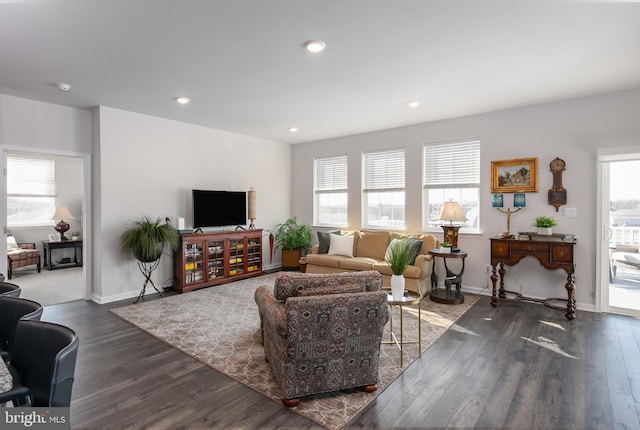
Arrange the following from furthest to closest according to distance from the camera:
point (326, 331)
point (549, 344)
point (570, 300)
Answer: point (570, 300) → point (549, 344) → point (326, 331)

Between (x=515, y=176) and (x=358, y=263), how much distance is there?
259 cm

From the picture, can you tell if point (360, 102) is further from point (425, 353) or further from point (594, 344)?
point (594, 344)

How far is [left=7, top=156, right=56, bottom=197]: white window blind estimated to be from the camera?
7039 mm

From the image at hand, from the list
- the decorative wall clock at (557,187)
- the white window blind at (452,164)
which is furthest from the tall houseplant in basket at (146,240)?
the decorative wall clock at (557,187)

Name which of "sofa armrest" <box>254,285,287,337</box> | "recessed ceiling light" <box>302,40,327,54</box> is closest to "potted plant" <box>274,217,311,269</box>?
"sofa armrest" <box>254,285,287,337</box>

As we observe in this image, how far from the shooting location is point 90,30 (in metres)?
2.67

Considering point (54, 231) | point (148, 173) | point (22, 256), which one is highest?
point (148, 173)

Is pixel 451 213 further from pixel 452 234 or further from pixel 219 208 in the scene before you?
pixel 219 208

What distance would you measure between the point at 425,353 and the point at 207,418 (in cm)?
195

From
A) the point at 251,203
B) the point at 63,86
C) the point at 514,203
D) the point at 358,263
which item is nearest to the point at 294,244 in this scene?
the point at 251,203

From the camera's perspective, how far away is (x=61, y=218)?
7.31 m

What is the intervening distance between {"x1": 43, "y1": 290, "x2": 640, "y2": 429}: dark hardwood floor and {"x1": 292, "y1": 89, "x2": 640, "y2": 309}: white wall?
1.09 meters

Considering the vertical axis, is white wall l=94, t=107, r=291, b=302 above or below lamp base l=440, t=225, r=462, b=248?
above

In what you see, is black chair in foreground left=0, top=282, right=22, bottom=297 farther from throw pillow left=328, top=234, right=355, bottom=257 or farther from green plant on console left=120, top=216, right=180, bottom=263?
throw pillow left=328, top=234, right=355, bottom=257
